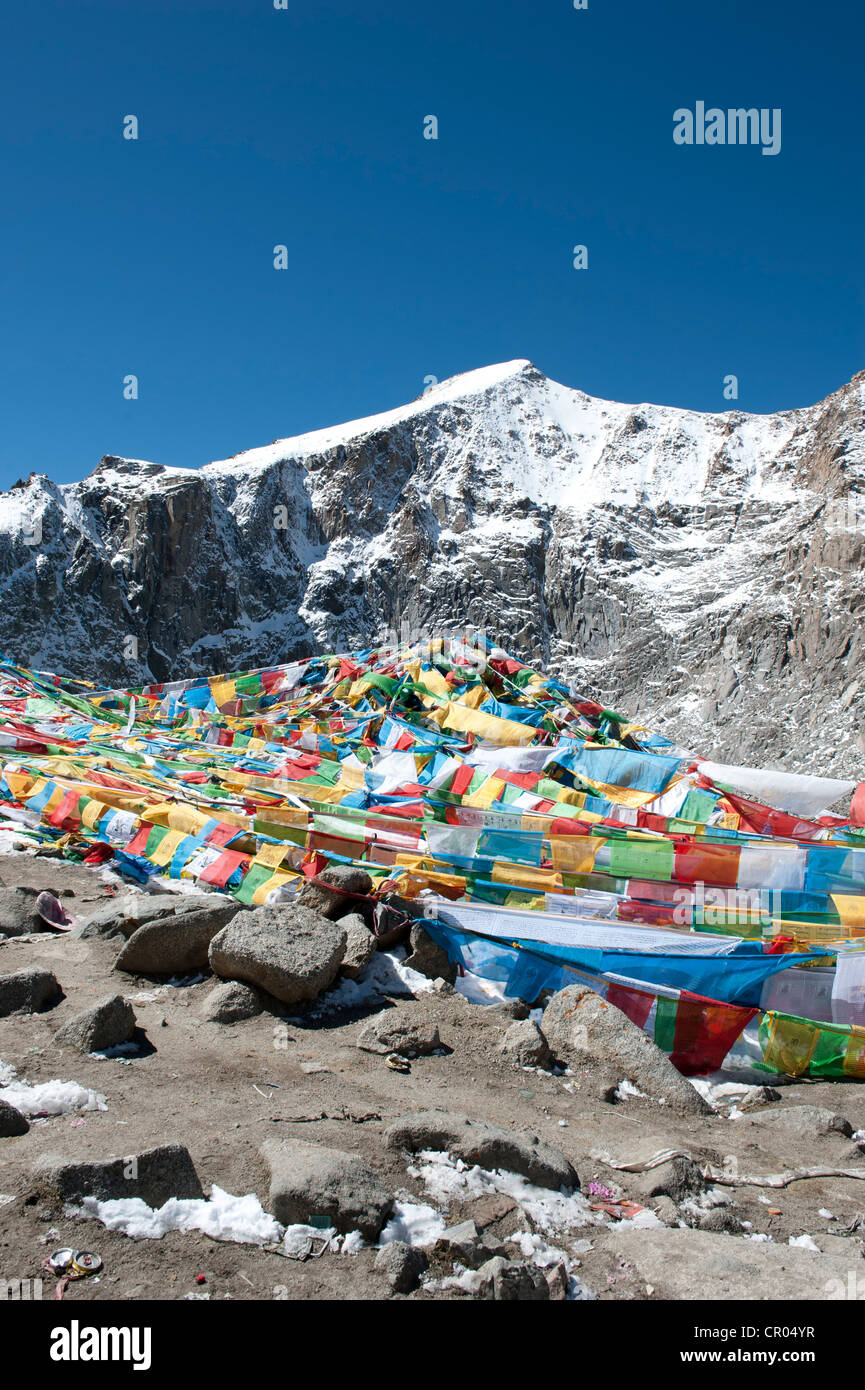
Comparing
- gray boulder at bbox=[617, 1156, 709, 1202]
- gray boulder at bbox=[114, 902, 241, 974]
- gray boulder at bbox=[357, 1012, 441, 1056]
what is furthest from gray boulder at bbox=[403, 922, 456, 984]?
gray boulder at bbox=[617, 1156, 709, 1202]

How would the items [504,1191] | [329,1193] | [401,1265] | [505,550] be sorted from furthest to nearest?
[505,550] < [504,1191] < [329,1193] < [401,1265]

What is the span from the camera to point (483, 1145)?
4.16 m

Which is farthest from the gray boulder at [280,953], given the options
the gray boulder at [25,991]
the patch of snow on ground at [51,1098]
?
the patch of snow on ground at [51,1098]

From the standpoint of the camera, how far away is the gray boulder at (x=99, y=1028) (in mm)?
4914

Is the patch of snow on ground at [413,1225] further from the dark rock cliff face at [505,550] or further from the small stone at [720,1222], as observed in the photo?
the dark rock cliff face at [505,550]

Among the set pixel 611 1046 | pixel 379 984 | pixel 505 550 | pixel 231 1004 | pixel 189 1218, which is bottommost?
pixel 611 1046

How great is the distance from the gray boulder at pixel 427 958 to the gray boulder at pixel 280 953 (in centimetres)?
90

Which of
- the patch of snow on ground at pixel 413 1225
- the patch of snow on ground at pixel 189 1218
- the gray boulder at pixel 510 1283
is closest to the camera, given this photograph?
the gray boulder at pixel 510 1283

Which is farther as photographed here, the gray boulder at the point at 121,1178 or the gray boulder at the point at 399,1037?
the gray boulder at the point at 399,1037

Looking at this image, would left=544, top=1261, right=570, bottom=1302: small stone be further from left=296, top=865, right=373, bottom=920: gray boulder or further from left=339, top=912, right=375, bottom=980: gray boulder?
left=296, top=865, right=373, bottom=920: gray boulder

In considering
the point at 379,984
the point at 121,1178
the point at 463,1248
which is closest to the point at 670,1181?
the point at 463,1248

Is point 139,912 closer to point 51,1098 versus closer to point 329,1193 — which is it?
point 51,1098

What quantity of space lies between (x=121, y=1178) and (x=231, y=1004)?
7.90ft
